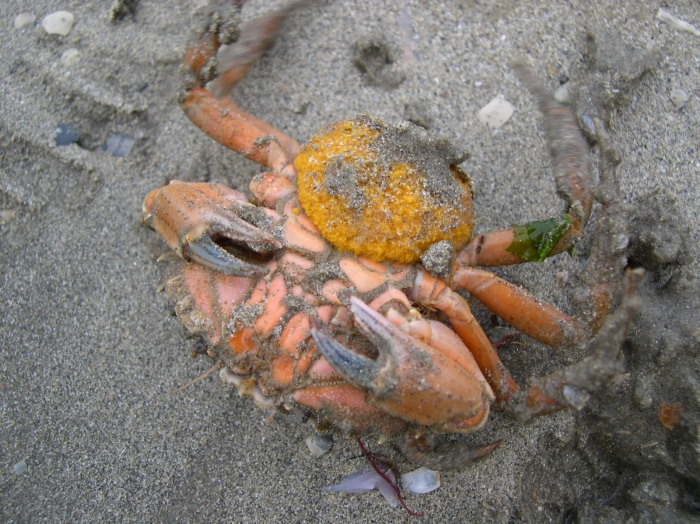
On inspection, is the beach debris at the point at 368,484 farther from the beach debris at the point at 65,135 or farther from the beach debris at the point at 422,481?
the beach debris at the point at 65,135

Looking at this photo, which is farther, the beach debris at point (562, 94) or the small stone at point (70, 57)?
the small stone at point (70, 57)

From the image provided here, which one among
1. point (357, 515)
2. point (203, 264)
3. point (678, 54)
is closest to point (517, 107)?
point (678, 54)

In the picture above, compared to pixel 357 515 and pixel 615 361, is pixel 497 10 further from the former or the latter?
pixel 357 515

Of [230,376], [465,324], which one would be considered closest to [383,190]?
[465,324]

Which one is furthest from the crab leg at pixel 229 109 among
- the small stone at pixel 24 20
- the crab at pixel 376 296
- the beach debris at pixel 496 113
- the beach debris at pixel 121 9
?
the small stone at pixel 24 20

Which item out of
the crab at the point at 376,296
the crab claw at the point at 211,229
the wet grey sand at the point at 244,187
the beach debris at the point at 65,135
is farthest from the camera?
the beach debris at the point at 65,135
